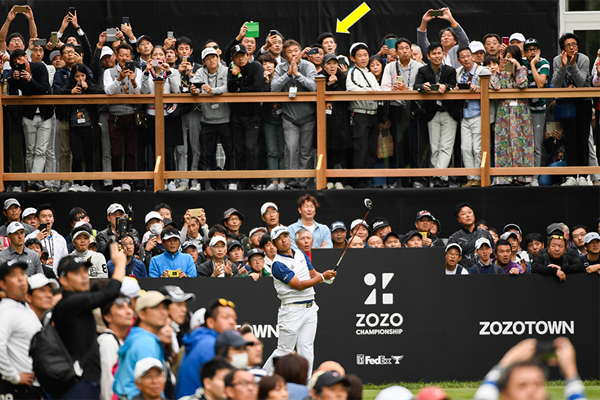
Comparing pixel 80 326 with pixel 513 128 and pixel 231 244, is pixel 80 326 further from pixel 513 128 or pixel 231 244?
pixel 513 128

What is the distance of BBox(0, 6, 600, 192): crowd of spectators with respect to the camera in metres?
15.0

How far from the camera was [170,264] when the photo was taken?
516 inches

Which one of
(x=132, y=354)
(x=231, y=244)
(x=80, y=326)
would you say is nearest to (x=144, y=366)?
(x=132, y=354)

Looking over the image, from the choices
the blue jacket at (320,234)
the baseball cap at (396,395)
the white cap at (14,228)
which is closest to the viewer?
the baseball cap at (396,395)

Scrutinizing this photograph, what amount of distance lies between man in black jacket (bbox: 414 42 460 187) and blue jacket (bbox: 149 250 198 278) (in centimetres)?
450

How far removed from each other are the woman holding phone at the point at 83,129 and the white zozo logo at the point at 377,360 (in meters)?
5.37

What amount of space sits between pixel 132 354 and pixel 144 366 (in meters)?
0.27

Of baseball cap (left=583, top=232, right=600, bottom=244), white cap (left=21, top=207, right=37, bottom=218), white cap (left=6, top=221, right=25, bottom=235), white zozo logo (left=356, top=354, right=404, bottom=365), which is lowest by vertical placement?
white zozo logo (left=356, top=354, right=404, bottom=365)

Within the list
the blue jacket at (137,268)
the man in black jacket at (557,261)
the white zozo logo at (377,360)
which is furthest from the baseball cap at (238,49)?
the man in black jacket at (557,261)

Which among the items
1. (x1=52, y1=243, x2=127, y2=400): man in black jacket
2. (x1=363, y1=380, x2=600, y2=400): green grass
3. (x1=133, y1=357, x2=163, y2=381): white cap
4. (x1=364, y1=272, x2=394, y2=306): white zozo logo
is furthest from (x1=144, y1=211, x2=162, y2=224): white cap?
(x1=133, y1=357, x2=163, y2=381): white cap

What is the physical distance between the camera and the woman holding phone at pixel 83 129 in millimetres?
15086

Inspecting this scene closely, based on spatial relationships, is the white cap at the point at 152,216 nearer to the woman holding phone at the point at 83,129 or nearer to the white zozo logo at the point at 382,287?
the woman holding phone at the point at 83,129

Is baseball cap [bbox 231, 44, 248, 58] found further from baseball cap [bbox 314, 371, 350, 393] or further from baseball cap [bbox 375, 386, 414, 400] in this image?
baseball cap [bbox 375, 386, 414, 400]

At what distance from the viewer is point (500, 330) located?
13.3 metres
